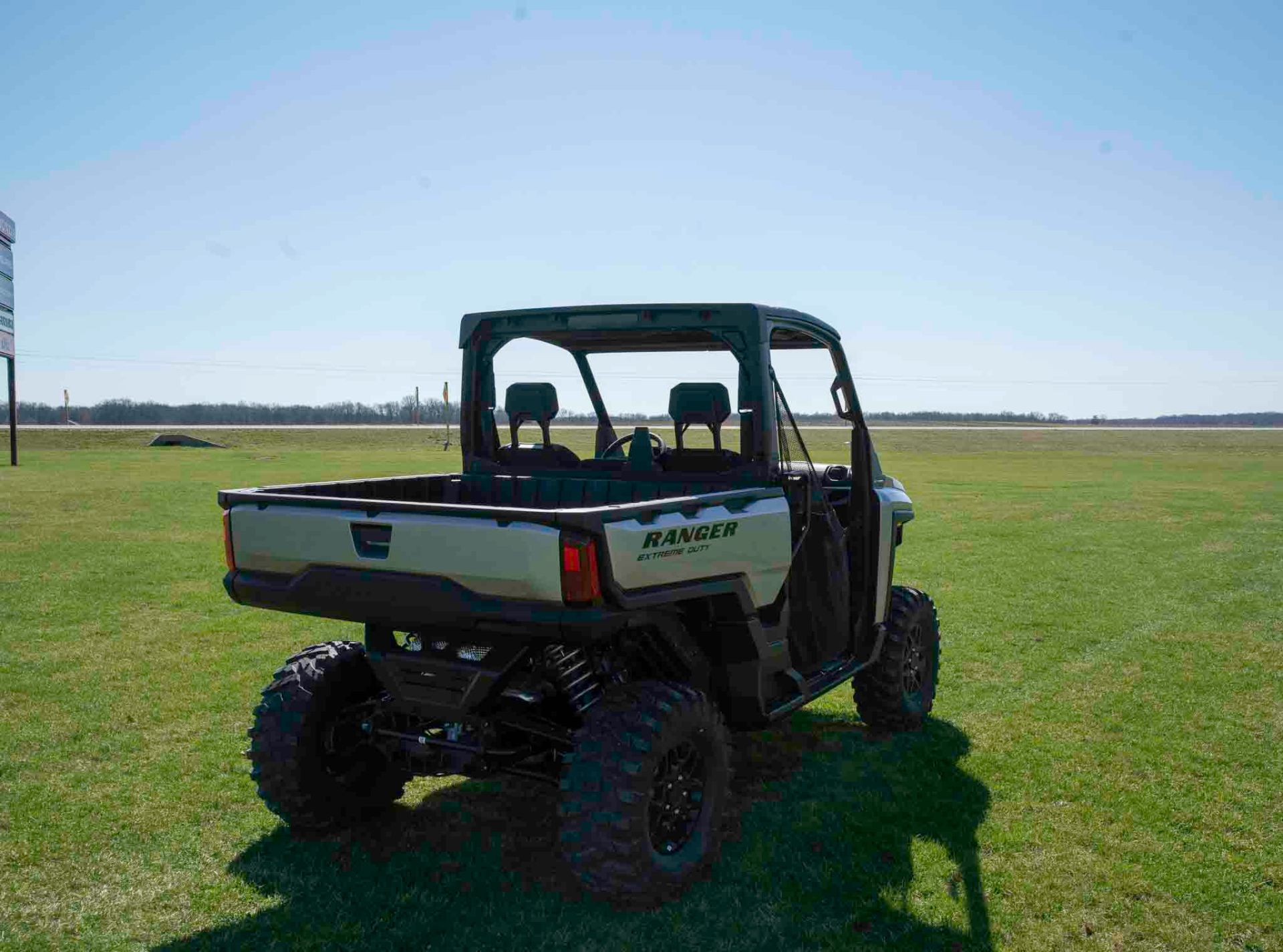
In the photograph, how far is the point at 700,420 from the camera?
15.8 feet

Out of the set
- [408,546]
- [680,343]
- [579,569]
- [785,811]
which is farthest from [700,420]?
[785,811]

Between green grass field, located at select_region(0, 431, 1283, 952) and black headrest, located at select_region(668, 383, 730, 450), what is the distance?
1.85 meters

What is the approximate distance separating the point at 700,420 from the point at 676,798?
1.71m

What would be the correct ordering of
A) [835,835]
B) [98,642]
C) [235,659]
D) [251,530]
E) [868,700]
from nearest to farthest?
[251,530] < [835,835] < [868,700] < [235,659] < [98,642]

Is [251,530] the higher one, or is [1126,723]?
[251,530]

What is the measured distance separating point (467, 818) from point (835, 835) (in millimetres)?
1693

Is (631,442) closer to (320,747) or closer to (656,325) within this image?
(656,325)

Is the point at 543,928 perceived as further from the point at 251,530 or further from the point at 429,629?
the point at 251,530

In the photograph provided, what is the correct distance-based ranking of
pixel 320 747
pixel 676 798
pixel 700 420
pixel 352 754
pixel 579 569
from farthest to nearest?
1. pixel 700 420
2. pixel 352 754
3. pixel 320 747
4. pixel 676 798
5. pixel 579 569

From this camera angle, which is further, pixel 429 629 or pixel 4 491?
pixel 4 491

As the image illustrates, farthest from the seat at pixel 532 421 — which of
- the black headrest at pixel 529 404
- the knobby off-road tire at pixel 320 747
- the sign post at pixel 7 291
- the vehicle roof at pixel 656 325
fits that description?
the sign post at pixel 7 291

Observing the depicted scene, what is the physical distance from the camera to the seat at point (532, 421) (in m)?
5.50

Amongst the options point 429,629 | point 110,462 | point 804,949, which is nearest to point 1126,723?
point 804,949

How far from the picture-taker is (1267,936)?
377 centimetres
